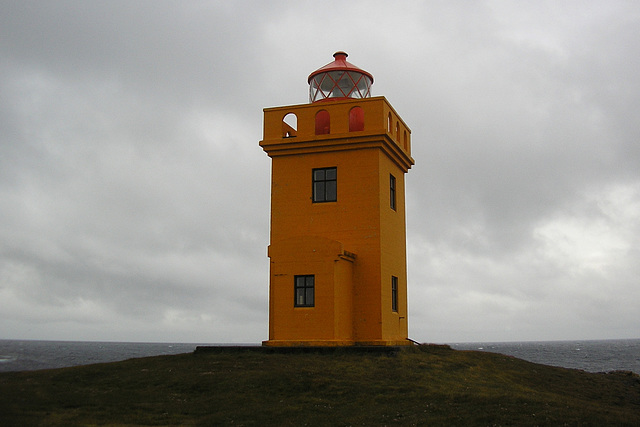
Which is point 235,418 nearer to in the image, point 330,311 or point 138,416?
point 138,416

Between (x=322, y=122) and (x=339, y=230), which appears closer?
(x=339, y=230)

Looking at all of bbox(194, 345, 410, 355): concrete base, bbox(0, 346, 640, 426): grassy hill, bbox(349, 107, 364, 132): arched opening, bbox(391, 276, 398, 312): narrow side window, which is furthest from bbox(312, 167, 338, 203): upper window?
bbox(0, 346, 640, 426): grassy hill

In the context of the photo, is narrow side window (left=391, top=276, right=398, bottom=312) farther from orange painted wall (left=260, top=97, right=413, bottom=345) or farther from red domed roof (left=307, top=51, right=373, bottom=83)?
red domed roof (left=307, top=51, right=373, bottom=83)

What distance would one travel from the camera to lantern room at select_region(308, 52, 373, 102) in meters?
26.1

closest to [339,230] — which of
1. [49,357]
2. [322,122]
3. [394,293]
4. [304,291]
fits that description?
[304,291]

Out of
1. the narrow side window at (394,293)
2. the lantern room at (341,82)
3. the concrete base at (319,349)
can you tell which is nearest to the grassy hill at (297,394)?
the concrete base at (319,349)

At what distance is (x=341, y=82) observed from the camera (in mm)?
26172

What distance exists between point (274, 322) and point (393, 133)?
8731mm

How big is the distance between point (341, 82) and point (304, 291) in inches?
342

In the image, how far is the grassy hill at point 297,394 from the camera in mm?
14273

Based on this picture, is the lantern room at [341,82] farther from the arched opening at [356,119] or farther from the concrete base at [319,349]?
the concrete base at [319,349]

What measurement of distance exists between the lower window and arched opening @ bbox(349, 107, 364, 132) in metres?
6.25

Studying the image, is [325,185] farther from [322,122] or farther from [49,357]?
[49,357]

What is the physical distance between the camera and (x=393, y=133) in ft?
84.5
